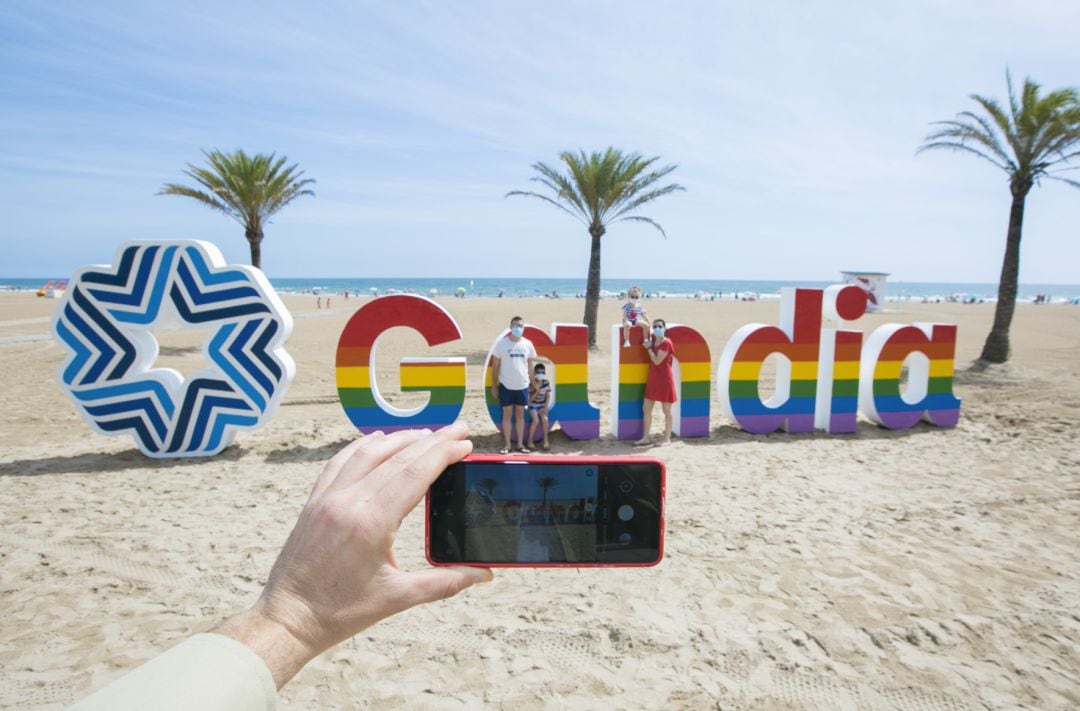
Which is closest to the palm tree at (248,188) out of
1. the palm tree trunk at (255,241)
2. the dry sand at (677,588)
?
the palm tree trunk at (255,241)

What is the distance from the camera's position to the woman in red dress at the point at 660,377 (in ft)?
29.9

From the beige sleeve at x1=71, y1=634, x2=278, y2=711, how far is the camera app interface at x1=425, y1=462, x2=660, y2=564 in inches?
42.5

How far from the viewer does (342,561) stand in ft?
4.31

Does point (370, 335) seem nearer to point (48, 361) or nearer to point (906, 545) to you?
point (906, 545)

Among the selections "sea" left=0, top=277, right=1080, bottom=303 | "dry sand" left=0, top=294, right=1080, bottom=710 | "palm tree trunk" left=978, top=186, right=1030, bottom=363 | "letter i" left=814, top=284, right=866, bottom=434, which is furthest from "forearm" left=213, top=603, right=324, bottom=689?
"sea" left=0, top=277, right=1080, bottom=303

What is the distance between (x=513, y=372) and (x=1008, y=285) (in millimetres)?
14910

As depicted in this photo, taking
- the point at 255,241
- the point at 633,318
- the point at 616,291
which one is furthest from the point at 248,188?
the point at 616,291

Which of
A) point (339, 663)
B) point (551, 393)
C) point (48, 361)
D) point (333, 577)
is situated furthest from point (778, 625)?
point (48, 361)

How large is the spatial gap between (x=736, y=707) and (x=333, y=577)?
11.2 feet

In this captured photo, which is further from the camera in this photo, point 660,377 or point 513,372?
point 660,377

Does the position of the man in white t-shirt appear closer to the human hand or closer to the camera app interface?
the camera app interface

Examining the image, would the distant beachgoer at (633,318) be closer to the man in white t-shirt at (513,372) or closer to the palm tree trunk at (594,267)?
the man in white t-shirt at (513,372)

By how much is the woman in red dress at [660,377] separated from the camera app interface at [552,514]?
694cm

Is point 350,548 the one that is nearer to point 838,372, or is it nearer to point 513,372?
point 513,372
